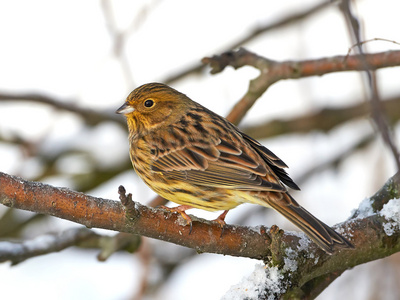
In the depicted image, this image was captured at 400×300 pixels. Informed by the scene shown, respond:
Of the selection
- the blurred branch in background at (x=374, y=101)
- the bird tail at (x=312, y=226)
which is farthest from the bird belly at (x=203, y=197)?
the blurred branch in background at (x=374, y=101)

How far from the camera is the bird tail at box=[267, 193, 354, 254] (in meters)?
3.84

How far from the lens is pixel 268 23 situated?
7.57 meters

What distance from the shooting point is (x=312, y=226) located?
4027mm

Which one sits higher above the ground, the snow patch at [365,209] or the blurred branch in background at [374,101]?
the snow patch at [365,209]

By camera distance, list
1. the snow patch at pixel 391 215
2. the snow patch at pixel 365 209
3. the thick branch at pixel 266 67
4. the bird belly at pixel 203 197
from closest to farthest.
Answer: the snow patch at pixel 391 215 → the snow patch at pixel 365 209 → the bird belly at pixel 203 197 → the thick branch at pixel 266 67

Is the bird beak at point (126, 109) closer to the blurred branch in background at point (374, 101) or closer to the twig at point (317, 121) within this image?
the twig at point (317, 121)

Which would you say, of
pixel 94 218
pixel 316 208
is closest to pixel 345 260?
pixel 94 218

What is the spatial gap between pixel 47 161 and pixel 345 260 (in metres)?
4.23

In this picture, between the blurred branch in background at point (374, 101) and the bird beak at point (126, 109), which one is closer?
the blurred branch in background at point (374, 101)

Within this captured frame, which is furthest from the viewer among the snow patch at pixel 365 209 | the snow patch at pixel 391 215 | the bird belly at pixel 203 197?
the bird belly at pixel 203 197

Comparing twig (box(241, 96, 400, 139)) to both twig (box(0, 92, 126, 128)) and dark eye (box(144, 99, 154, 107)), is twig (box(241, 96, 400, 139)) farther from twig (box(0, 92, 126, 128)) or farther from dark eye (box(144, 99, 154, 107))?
dark eye (box(144, 99, 154, 107))

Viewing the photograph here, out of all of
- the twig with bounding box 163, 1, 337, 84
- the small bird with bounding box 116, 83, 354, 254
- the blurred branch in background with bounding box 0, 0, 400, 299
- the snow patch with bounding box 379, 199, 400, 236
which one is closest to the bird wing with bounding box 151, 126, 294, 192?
the small bird with bounding box 116, 83, 354, 254

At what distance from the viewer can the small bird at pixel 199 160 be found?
15.1ft

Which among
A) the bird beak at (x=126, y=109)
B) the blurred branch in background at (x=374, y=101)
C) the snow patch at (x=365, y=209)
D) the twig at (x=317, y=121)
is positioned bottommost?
the blurred branch in background at (x=374, y=101)
